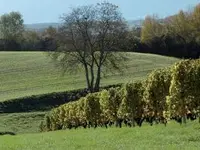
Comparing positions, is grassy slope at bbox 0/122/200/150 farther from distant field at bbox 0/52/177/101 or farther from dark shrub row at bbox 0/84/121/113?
distant field at bbox 0/52/177/101

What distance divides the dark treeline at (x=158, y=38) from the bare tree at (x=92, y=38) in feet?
74.3

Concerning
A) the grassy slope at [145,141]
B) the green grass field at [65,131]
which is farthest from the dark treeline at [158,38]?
the grassy slope at [145,141]

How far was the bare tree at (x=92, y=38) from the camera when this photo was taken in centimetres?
5850

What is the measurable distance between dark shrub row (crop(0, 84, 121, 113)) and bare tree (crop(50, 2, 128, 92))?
4677 millimetres

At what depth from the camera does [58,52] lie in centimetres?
5931

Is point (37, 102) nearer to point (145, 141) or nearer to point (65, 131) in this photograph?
point (65, 131)

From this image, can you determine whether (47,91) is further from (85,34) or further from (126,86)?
(126,86)

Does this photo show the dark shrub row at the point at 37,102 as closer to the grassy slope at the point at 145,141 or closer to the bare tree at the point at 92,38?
the bare tree at the point at 92,38

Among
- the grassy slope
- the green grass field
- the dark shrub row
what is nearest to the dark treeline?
the green grass field

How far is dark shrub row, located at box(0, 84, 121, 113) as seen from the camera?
4908 centimetres

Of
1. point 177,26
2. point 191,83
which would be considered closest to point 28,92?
point 191,83

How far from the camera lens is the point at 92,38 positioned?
61.2 meters

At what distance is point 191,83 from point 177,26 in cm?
8662

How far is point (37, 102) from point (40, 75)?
17.7 m
